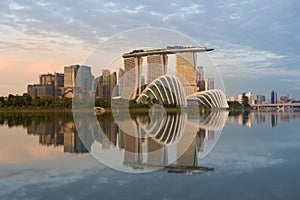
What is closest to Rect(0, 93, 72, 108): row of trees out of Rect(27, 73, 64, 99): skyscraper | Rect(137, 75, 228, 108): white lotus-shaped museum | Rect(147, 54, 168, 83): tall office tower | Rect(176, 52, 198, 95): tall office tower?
Rect(137, 75, 228, 108): white lotus-shaped museum

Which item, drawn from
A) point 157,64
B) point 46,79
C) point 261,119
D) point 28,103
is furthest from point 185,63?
point 46,79

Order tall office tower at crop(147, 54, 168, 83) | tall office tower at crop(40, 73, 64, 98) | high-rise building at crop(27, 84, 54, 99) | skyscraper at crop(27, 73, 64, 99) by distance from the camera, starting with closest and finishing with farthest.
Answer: tall office tower at crop(147, 54, 168, 83) < tall office tower at crop(40, 73, 64, 98) < skyscraper at crop(27, 73, 64, 99) < high-rise building at crop(27, 84, 54, 99)

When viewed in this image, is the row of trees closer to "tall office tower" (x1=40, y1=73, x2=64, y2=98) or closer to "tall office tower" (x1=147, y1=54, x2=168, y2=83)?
"tall office tower" (x1=147, y1=54, x2=168, y2=83)

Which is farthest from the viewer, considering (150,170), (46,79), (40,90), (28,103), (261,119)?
(46,79)

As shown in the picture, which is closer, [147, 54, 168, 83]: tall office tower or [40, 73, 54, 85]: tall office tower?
[147, 54, 168, 83]: tall office tower

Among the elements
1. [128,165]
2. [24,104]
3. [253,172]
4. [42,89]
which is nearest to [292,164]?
[253,172]

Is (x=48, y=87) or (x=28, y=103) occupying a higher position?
(x=48, y=87)

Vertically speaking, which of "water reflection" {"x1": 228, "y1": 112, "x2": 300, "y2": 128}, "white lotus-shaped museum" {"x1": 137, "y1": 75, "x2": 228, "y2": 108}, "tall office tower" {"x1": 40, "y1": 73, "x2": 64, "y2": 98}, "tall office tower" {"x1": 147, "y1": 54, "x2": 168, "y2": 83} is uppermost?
"tall office tower" {"x1": 40, "y1": 73, "x2": 64, "y2": 98}

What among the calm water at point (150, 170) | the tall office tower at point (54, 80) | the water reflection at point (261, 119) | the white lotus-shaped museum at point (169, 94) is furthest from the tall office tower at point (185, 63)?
the tall office tower at point (54, 80)

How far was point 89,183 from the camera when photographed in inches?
211

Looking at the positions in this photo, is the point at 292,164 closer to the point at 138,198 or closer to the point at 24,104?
the point at 138,198

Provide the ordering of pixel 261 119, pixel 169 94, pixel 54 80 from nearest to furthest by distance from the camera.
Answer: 1. pixel 261 119
2. pixel 169 94
3. pixel 54 80

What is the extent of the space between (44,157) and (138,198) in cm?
395

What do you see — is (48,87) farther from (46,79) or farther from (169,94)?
(169,94)
